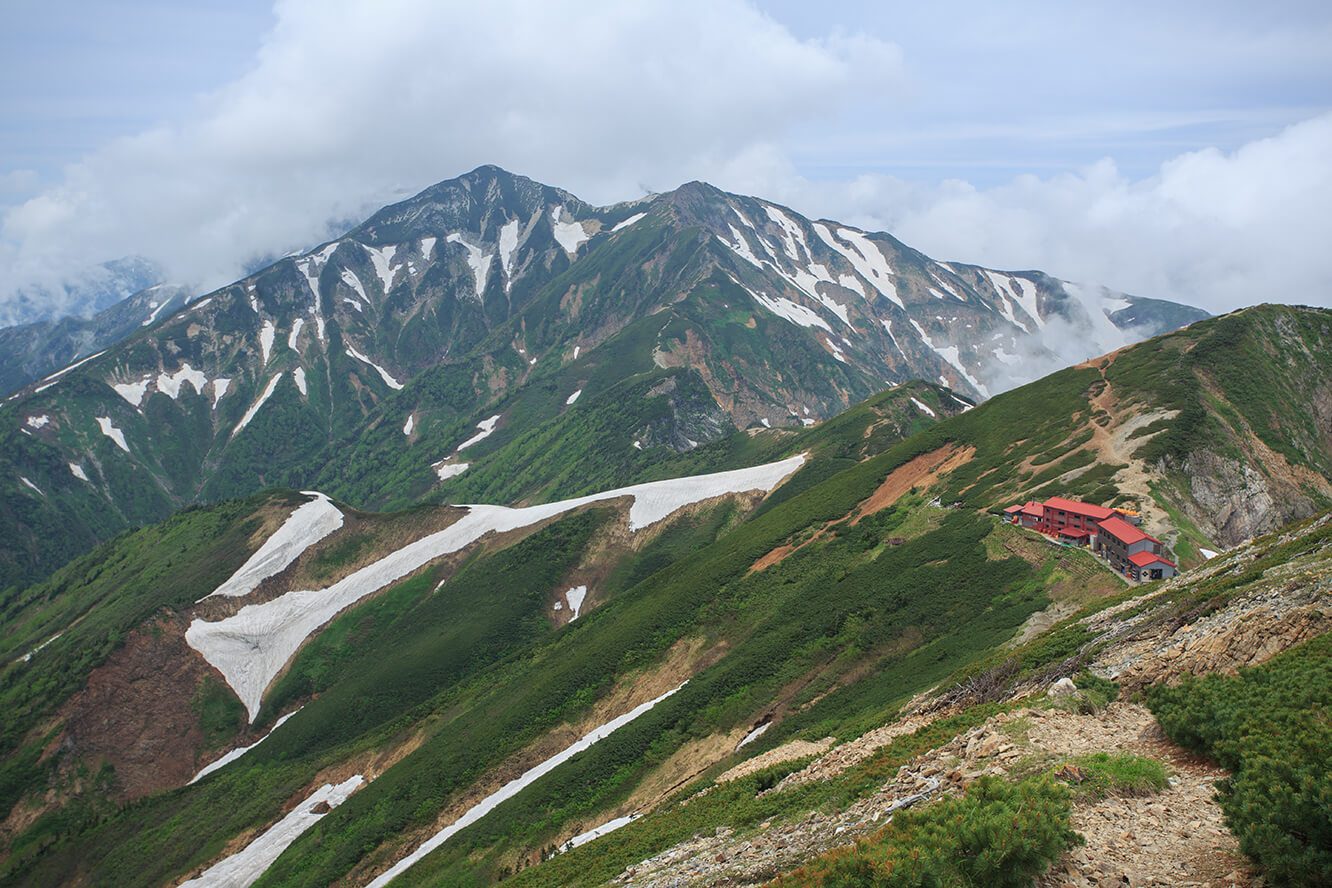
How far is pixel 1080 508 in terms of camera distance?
53.4m

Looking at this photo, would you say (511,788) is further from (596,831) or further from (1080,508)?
(1080,508)

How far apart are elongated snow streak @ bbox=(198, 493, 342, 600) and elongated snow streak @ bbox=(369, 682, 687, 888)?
71.8m

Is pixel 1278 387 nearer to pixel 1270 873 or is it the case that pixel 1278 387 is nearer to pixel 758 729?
pixel 758 729

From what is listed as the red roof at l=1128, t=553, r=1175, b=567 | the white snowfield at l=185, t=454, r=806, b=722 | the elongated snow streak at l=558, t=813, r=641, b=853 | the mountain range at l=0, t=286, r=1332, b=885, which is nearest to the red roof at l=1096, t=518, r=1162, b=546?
the red roof at l=1128, t=553, r=1175, b=567

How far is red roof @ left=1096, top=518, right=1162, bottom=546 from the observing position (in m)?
47.1

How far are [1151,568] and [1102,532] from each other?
495 cm

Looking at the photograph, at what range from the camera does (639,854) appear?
90.1ft

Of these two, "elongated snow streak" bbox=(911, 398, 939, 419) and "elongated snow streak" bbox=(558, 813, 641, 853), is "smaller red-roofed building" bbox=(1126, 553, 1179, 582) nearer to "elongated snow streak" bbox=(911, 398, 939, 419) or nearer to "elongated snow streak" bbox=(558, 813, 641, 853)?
"elongated snow streak" bbox=(558, 813, 641, 853)

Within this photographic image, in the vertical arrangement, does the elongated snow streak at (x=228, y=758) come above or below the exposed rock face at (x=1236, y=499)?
above

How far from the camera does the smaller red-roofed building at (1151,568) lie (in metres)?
45.4

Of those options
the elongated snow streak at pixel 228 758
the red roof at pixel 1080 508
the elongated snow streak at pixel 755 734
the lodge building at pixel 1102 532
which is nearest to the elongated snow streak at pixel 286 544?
the elongated snow streak at pixel 228 758

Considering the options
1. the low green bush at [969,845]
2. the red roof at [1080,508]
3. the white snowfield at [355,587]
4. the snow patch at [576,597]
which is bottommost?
the red roof at [1080,508]

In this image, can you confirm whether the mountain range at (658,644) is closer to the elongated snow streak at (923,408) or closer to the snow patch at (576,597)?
the snow patch at (576,597)

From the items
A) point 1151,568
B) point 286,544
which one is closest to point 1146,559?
point 1151,568
